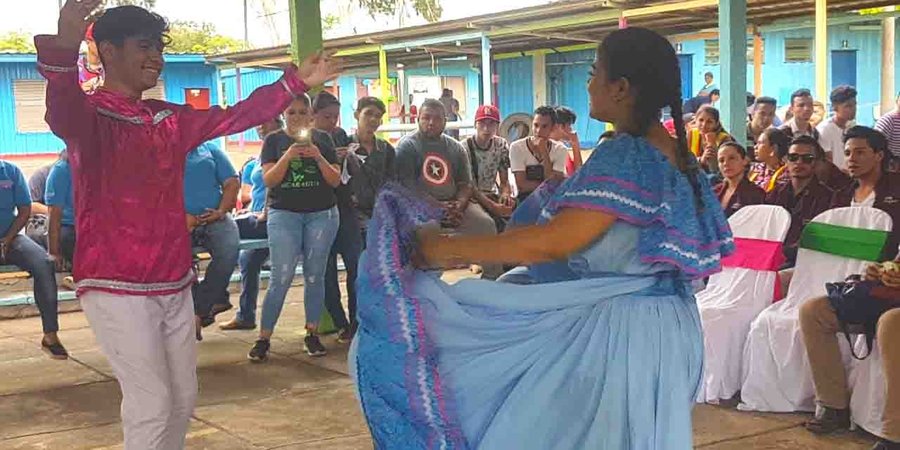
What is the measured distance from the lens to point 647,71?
240 cm

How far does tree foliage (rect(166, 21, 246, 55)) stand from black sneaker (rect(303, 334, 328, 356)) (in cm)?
2728

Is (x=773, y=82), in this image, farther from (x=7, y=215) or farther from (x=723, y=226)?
(x=723, y=226)

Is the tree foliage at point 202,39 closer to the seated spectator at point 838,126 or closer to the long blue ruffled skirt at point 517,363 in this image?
the seated spectator at point 838,126

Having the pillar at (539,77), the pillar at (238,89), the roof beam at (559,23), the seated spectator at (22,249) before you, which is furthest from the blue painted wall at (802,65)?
the seated spectator at (22,249)

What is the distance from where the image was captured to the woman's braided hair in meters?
2.39

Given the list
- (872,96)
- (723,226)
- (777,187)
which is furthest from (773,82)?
(723,226)

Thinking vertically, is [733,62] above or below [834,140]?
above

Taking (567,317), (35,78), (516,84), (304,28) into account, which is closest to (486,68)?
(516,84)

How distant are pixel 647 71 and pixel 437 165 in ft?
14.8

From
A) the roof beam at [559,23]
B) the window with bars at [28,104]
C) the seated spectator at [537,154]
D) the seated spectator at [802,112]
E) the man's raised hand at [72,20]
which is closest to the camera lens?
the man's raised hand at [72,20]

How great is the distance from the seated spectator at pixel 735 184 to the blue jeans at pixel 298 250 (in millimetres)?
2473

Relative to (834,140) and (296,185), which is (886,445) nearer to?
(296,185)

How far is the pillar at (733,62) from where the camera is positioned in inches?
344

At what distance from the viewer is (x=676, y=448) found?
2338 mm
